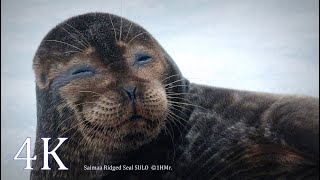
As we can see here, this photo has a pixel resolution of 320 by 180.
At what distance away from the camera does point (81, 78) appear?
3574mm

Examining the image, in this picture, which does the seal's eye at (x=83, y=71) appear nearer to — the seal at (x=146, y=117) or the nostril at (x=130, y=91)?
the seal at (x=146, y=117)

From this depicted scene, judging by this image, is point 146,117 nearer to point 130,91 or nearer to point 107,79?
point 130,91

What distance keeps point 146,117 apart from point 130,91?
8.8 inches

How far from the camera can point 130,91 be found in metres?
3.31

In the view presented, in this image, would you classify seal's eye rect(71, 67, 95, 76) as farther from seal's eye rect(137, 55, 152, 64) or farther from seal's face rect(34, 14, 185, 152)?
seal's eye rect(137, 55, 152, 64)

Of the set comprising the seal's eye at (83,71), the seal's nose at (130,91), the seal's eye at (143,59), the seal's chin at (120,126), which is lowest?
the seal's chin at (120,126)

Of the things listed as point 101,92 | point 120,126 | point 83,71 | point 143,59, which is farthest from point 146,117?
point 83,71

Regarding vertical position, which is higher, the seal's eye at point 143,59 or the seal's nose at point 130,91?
the seal's eye at point 143,59

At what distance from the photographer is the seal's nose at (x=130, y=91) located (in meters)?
3.29

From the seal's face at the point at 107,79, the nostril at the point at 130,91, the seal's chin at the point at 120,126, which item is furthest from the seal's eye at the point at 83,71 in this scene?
the nostril at the point at 130,91

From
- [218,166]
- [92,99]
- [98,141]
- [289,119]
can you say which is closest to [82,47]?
[92,99]

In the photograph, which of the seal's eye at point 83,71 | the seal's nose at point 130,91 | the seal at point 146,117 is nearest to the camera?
the seal's nose at point 130,91

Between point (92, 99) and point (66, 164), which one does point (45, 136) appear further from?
point (92, 99)

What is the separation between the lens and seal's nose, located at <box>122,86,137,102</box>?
3.29 m
